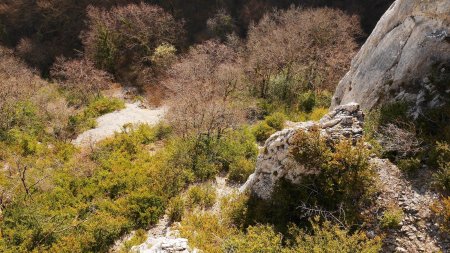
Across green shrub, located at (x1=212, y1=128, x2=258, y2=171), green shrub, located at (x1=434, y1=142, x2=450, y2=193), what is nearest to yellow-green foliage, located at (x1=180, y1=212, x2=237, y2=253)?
green shrub, located at (x1=212, y1=128, x2=258, y2=171)

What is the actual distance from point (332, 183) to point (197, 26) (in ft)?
126

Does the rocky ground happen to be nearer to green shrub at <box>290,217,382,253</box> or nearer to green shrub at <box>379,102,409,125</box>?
green shrub at <box>290,217,382,253</box>

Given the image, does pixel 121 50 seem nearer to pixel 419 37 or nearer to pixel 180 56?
pixel 180 56

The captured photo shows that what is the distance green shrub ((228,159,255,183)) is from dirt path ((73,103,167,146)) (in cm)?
1014

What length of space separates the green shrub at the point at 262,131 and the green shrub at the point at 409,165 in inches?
469

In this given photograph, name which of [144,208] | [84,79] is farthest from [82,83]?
[144,208]

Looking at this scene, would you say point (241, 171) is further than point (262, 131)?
No

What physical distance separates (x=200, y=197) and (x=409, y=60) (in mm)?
12193

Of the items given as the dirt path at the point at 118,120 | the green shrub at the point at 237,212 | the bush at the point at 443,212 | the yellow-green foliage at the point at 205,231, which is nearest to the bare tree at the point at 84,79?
the dirt path at the point at 118,120

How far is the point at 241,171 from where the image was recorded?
20.8 m

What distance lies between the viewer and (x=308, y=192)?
14.2m

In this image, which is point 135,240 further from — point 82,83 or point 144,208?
point 82,83

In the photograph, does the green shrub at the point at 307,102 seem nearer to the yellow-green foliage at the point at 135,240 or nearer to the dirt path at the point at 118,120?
the dirt path at the point at 118,120

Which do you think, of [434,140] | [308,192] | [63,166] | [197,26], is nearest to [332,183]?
[308,192]
